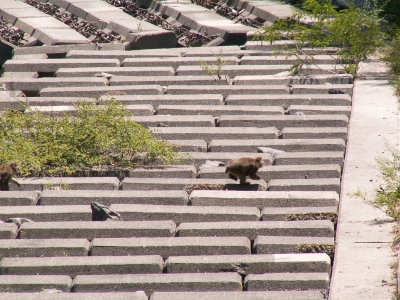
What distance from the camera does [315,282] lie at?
4.70m

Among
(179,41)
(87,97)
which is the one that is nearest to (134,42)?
(179,41)

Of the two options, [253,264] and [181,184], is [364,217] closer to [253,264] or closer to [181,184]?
[253,264]

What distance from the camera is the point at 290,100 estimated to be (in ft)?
27.6

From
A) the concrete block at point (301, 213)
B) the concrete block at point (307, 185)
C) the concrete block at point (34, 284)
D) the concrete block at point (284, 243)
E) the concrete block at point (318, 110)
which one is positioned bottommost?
the concrete block at point (34, 284)

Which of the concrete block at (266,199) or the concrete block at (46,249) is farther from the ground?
the concrete block at (266,199)

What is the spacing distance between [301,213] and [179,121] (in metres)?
2.55

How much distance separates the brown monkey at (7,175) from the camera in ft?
20.7

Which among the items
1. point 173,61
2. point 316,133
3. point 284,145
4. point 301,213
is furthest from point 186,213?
point 173,61

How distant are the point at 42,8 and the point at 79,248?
11.2 meters

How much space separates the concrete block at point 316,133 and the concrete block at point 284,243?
2.29 metres

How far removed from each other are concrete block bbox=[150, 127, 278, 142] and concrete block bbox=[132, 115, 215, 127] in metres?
0.22

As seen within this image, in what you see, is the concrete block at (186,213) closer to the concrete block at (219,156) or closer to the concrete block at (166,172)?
the concrete block at (166,172)

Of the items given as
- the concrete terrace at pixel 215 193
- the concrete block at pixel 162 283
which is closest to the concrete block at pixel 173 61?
the concrete terrace at pixel 215 193

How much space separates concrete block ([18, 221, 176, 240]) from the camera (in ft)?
18.0
